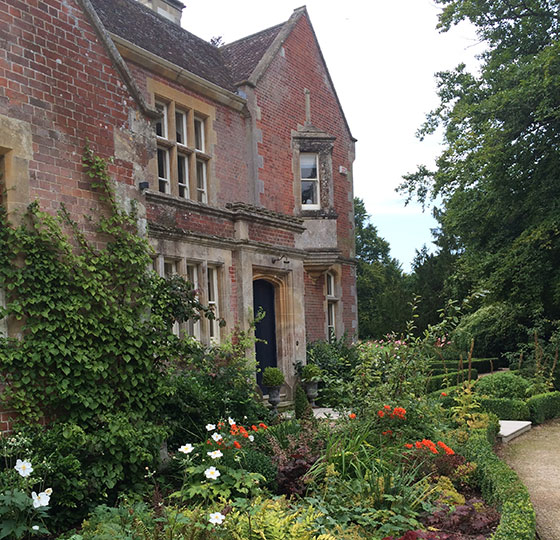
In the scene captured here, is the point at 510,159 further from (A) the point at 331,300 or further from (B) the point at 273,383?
(B) the point at 273,383

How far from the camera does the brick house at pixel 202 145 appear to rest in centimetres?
574

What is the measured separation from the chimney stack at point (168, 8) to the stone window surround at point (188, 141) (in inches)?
165

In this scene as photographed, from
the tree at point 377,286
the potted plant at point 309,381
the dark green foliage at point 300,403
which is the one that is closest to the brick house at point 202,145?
the potted plant at point 309,381

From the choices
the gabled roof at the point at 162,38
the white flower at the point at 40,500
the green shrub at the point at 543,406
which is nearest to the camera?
the white flower at the point at 40,500

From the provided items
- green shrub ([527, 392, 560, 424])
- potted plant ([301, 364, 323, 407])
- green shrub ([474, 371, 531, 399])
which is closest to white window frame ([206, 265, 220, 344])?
potted plant ([301, 364, 323, 407])

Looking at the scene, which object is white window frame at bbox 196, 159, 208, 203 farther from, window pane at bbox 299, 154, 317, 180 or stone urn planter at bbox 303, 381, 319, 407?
stone urn planter at bbox 303, 381, 319, 407

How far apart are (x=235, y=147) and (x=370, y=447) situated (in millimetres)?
9133

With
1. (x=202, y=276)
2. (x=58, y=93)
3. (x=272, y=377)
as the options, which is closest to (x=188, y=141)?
(x=202, y=276)

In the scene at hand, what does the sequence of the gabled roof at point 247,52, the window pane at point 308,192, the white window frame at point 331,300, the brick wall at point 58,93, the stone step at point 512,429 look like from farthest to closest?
1. the white window frame at point 331,300
2. the window pane at point 308,192
3. the gabled roof at point 247,52
4. the stone step at point 512,429
5. the brick wall at point 58,93

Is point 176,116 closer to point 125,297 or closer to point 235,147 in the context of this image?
point 235,147

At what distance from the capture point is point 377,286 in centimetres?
4069

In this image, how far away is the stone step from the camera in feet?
31.8

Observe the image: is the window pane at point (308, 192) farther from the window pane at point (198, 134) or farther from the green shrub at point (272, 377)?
the green shrub at point (272, 377)

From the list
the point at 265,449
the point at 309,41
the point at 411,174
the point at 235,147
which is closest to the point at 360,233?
the point at 411,174
